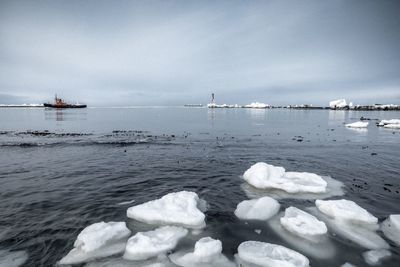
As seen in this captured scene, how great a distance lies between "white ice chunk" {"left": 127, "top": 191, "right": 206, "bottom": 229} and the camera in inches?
328

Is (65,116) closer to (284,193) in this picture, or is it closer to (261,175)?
(261,175)

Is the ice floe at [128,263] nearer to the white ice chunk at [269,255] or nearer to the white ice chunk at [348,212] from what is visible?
the white ice chunk at [269,255]

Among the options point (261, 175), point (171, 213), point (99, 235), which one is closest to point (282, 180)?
point (261, 175)

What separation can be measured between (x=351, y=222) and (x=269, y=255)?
443cm

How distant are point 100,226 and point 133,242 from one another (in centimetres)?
168

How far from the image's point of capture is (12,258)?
6.69 meters

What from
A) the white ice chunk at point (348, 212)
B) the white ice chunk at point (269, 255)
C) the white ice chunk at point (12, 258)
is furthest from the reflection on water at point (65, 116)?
the white ice chunk at point (348, 212)

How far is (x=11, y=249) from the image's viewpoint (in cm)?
710

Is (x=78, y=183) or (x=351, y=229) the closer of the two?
(x=351, y=229)

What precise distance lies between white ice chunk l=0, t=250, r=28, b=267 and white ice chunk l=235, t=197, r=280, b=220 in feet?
24.6

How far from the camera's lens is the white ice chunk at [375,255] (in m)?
6.54

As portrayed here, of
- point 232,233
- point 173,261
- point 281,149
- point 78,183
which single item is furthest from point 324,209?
point 281,149

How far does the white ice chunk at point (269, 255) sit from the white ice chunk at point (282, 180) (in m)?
5.46

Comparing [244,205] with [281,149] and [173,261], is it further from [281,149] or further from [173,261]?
[281,149]
